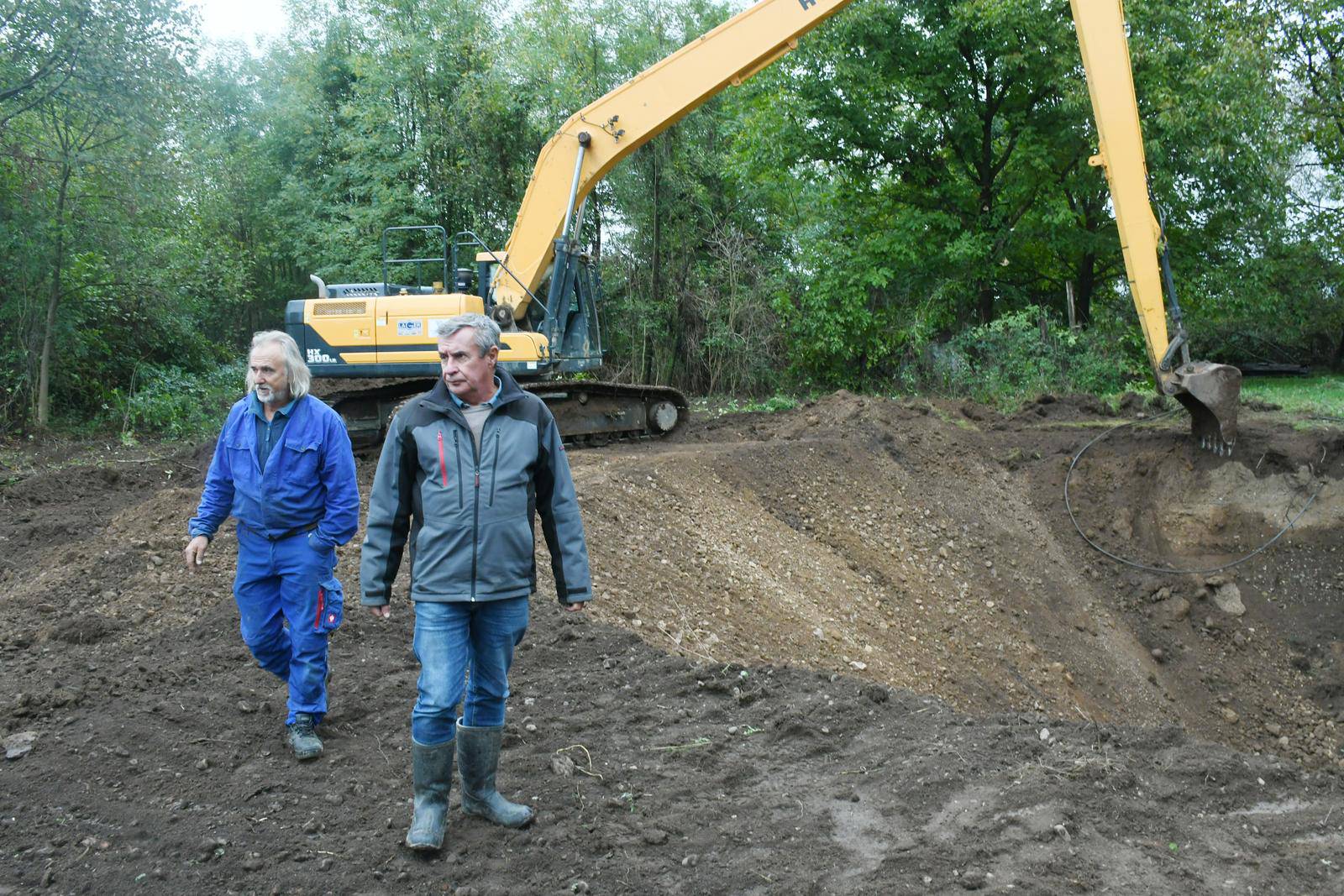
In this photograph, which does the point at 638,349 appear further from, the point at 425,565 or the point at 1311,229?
the point at 425,565

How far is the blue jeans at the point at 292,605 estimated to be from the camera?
4.31 meters

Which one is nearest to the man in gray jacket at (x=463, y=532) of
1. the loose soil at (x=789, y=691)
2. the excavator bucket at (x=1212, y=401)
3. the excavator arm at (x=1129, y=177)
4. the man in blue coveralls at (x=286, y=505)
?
the loose soil at (x=789, y=691)

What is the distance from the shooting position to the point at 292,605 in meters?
4.38

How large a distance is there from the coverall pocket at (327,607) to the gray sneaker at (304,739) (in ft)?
1.24

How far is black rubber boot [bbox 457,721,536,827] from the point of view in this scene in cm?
371

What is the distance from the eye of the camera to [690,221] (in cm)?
1836

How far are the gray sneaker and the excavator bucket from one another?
7927 millimetres

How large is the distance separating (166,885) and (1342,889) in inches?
142

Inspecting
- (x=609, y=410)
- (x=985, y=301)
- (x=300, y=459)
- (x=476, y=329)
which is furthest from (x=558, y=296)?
(x=985, y=301)

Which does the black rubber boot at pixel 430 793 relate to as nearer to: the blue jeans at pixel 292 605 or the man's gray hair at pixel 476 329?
the blue jeans at pixel 292 605

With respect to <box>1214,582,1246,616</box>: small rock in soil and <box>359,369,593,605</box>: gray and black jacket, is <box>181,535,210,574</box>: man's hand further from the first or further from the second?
<box>1214,582,1246,616</box>: small rock in soil

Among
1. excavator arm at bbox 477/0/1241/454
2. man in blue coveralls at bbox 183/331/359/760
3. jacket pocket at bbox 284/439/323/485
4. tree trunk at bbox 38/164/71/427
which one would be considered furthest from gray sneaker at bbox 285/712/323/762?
tree trunk at bbox 38/164/71/427

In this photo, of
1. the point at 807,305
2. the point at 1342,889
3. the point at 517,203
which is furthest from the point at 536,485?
the point at 517,203

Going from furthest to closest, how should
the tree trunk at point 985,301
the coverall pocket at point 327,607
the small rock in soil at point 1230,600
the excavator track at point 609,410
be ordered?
the tree trunk at point 985,301
the excavator track at point 609,410
the small rock in soil at point 1230,600
the coverall pocket at point 327,607
